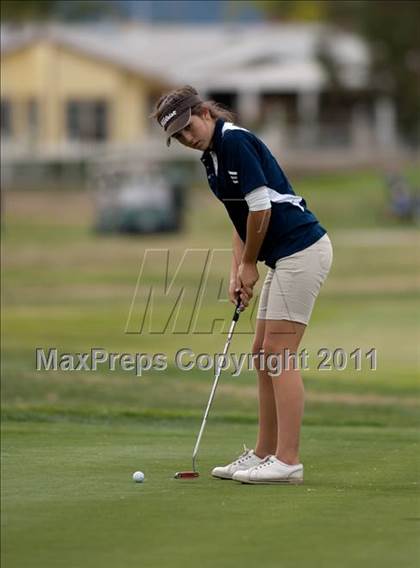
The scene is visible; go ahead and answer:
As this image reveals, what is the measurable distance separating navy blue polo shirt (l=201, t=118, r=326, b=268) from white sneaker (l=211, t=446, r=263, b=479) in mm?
986

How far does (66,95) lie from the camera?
73062 millimetres

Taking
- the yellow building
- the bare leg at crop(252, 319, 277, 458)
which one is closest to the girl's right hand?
the bare leg at crop(252, 319, 277, 458)

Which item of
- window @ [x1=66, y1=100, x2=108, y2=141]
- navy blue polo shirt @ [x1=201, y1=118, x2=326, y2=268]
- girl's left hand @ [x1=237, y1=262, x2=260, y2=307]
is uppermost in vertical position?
navy blue polo shirt @ [x1=201, y1=118, x2=326, y2=268]

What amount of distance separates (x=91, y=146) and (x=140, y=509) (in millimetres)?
67267

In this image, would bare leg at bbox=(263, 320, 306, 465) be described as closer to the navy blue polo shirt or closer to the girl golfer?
the girl golfer

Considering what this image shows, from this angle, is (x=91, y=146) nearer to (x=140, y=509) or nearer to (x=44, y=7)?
(x=44, y=7)

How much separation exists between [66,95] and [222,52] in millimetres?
17642

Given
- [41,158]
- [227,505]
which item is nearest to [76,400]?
[227,505]

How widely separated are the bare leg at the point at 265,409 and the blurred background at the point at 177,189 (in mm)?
2821

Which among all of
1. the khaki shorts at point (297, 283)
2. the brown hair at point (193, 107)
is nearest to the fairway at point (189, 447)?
the khaki shorts at point (297, 283)

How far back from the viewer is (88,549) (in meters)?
5.61

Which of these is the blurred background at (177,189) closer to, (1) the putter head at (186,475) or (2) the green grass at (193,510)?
(2) the green grass at (193,510)

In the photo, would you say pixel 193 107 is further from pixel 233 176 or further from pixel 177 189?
pixel 177 189

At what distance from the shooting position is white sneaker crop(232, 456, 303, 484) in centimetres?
749
